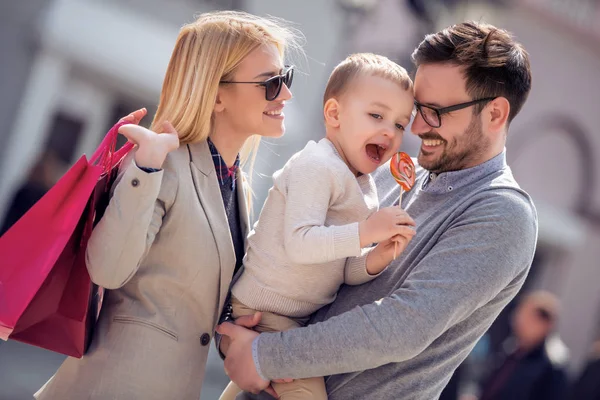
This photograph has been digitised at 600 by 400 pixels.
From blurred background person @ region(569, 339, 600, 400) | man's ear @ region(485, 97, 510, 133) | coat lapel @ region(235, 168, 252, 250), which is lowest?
blurred background person @ region(569, 339, 600, 400)

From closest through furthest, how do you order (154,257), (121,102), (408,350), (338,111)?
(408,350), (154,257), (338,111), (121,102)

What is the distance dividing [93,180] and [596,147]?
14.2 m

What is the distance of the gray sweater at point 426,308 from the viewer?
2947 millimetres

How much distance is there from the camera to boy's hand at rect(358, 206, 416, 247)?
298cm

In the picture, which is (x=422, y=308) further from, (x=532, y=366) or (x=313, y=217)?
(x=532, y=366)

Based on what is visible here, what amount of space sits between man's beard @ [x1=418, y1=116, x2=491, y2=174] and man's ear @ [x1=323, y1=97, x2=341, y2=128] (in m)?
0.35

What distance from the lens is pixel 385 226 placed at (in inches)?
117

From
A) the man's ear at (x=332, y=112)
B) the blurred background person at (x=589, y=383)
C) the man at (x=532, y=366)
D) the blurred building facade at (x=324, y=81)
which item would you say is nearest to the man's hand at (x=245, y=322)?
the man's ear at (x=332, y=112)

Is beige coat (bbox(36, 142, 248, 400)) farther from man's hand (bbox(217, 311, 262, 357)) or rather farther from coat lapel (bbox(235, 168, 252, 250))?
coat lapel (bbox(235, 168, 252, 250))

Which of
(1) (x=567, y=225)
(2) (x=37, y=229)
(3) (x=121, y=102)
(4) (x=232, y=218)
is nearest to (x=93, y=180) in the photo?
(2) (x=37, y=229)

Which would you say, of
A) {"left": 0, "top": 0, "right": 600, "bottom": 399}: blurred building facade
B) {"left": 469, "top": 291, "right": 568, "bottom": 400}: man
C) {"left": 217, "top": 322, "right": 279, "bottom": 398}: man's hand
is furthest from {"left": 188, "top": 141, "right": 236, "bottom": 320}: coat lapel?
{"left": 469, "top": 291, "right": 568, "bottom": 400}: man

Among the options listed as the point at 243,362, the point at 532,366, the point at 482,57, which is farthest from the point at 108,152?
the point at 532,366

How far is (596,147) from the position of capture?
1595 cm

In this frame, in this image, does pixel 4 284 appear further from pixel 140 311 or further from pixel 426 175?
pixel 426 175
